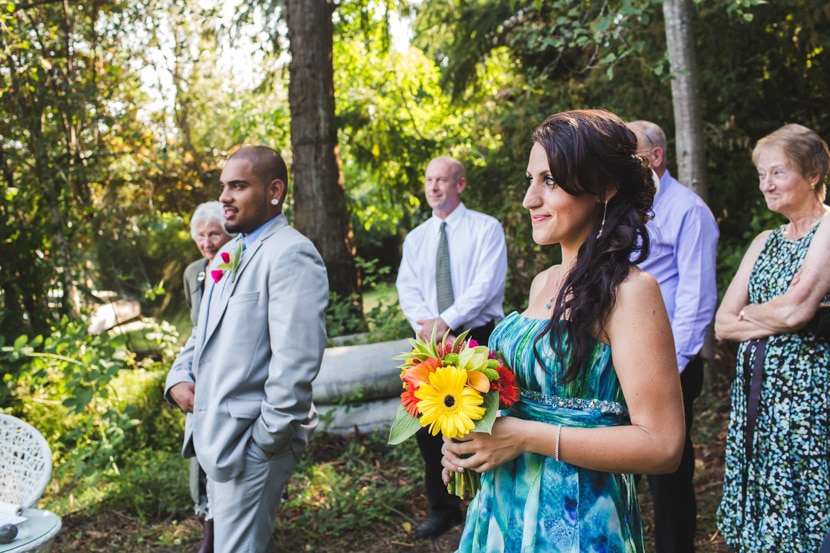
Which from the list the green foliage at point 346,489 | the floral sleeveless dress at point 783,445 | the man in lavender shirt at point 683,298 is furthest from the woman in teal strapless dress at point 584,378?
the green foliage at point 346,489

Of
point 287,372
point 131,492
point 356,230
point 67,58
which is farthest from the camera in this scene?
point 356,230

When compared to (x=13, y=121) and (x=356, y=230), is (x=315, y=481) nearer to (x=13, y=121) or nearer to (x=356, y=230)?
(x=13, y=121)

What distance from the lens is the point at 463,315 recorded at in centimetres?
456

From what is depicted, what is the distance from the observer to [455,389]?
1837mm

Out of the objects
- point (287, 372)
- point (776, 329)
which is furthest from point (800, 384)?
point (287, 372)

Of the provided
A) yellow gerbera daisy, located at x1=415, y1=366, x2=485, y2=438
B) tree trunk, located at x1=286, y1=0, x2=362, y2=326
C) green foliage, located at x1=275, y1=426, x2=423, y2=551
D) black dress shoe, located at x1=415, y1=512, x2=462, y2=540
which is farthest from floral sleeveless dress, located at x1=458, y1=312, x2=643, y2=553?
tree trunk, located at x1=286, y1=0, x2=362, y2=326

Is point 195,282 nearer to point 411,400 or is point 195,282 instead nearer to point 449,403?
point 411,400

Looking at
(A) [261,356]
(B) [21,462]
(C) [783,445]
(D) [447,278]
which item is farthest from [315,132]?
(C) [783,445]

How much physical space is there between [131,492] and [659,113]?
→ 604 cm

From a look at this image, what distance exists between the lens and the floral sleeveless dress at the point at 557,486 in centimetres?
183

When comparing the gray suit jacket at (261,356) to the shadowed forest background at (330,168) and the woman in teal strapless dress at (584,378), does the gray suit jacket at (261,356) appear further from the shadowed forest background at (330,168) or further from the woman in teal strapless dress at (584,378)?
the shadowed forest background at (330,168)

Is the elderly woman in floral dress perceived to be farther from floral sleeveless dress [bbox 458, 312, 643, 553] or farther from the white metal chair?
the white metal chair

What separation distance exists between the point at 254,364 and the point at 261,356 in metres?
0.05

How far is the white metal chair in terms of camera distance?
11.3 feet
